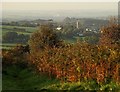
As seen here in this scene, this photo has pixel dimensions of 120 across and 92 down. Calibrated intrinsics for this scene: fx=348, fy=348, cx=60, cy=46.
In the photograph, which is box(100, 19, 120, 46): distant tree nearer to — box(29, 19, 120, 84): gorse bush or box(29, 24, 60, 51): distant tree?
box(29, 24, 60, 51): distant tree

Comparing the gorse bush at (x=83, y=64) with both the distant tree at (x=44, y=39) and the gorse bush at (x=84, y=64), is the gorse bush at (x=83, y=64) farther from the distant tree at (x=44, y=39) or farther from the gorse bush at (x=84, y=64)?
the distant tree at (x=44, y=39)

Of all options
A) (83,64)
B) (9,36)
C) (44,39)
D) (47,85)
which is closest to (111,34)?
(44,39)

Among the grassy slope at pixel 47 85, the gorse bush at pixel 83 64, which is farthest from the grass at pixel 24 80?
the gorse bush at pixel 83 64


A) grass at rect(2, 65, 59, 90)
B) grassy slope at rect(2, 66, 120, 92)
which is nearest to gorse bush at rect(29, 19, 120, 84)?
grassy slope at rect(2, 66, 120, 92)

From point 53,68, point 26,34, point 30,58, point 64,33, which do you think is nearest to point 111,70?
point 53,68

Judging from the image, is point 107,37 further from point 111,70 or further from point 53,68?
point 111,70

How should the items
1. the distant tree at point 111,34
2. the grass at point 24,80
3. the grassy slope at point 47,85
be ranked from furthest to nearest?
the distant tree at point 111,34 < the grass at point 24,80 < the grassy slope at point 47,85

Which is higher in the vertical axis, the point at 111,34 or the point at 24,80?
the point at 111,34

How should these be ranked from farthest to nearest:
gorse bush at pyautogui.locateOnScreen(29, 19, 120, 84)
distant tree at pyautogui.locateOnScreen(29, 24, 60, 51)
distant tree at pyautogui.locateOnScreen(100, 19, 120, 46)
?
distant tree at pyautogui.locateOnScreen(100, 19, 120, 46) → distant tree at pyautogui.locateOnScreen(29, 24, 60, 51) → gorse bush at pyautogui.locateOnScreen(29, 19, 120, 84)

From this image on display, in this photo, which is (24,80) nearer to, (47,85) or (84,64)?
(47,85)

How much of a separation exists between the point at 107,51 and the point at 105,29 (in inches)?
1034

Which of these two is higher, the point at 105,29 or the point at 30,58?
the point at 105,29

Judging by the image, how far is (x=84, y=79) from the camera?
29172 mm

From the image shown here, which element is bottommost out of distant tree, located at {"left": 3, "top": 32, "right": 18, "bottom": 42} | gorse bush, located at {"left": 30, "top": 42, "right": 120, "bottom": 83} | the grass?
the grass
